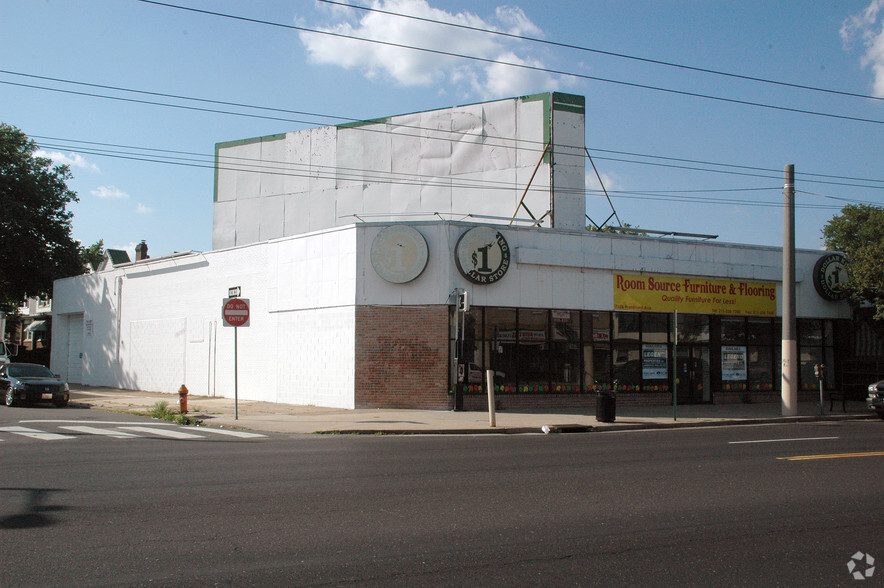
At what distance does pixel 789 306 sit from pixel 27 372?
Result: 24.0 m

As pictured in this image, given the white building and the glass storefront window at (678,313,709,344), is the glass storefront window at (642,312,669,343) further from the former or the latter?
the glass storefront window at (678,313,709,344)

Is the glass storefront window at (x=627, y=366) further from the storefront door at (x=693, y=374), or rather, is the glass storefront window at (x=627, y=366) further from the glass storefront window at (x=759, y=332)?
the glass storefront window at (x=759, y=332)

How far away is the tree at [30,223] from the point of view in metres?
44.1

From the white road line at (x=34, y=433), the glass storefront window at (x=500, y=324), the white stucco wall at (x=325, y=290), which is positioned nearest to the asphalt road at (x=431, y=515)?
the white road line at (x=34, y=433)

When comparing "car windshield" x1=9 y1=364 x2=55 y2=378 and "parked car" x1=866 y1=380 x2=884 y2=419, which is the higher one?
"car windshield" x1=9 y1=364 x2=55 y2=378

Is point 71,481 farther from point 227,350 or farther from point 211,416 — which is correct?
point 227,350

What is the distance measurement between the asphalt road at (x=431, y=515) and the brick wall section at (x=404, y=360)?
8.37 meters

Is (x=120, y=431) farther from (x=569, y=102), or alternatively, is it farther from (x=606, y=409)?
(x=569, y=102)

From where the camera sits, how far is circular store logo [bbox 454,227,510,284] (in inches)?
878

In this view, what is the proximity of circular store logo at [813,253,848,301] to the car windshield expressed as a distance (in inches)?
1064

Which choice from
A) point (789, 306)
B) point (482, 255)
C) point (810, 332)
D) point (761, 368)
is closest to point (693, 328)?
point (761, 368)

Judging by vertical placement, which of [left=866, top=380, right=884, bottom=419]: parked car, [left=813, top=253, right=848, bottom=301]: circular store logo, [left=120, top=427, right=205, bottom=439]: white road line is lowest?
[left=120, top=427, right=205, bottom=439]: white road line
